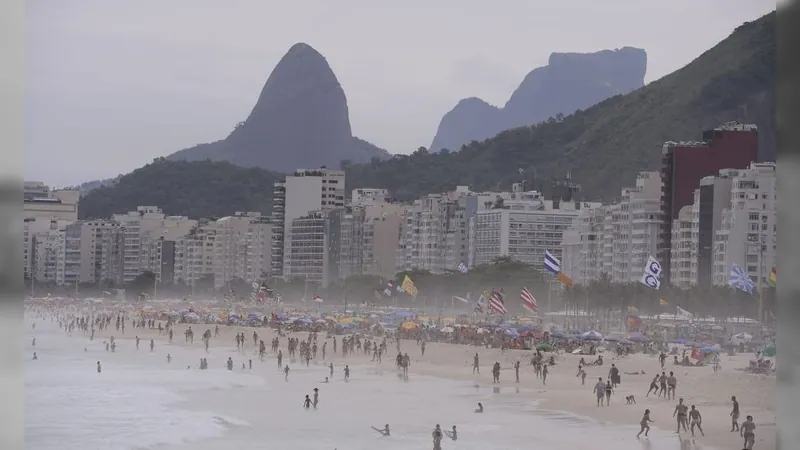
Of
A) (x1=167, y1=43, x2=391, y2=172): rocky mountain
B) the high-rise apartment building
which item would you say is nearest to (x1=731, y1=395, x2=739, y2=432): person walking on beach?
the high-rise apartment building

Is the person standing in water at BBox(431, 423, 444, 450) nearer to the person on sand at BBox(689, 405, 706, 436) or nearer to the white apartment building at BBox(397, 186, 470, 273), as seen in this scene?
the person on sand at BBox(689, 405, 706, 436)


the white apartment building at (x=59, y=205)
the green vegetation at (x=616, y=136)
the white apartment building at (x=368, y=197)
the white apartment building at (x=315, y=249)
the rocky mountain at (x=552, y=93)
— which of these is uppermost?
the rocky mountain at (x=552, y=93)

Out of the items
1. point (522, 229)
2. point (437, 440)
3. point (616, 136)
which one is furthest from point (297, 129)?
point (437, 440)

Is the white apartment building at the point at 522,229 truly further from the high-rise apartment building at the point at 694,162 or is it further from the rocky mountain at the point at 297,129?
the rocky mountain at the point at 297,129

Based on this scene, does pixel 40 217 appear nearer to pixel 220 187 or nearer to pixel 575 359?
pixel 220 187

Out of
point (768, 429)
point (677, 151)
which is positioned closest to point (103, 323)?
point (677, 151)

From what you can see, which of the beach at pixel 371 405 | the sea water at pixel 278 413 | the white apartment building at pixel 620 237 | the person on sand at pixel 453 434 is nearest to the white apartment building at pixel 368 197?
the white apartment building at pixel 620 237

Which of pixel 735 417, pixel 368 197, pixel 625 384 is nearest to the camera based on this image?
pixel 735 417

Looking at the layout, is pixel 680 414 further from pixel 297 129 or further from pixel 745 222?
pixel 297 129
